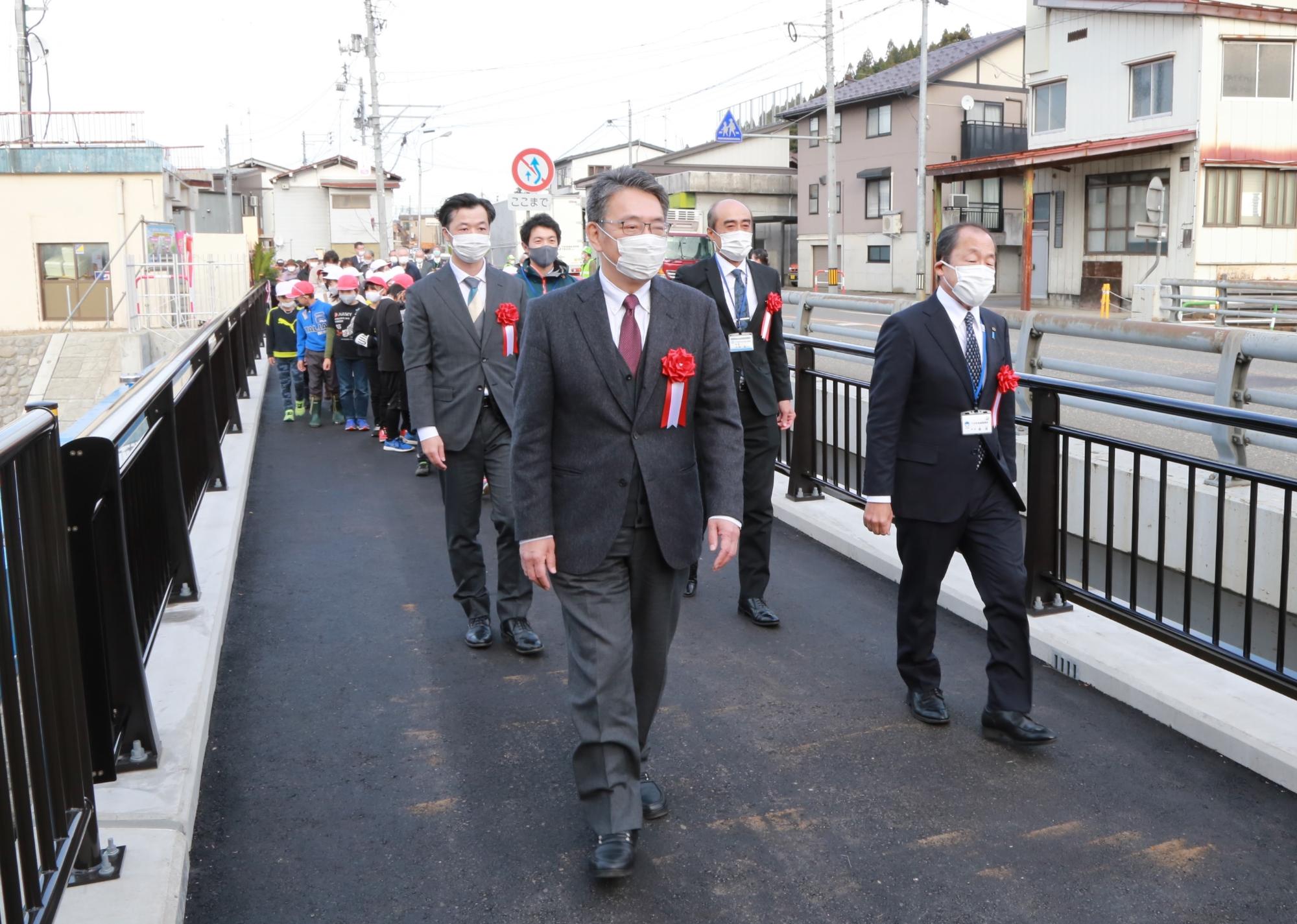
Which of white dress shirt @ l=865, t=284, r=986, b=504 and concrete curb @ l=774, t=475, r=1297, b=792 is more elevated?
white dress shirt @ l=865, t=284, r=986, b=504

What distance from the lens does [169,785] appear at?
3.91 m

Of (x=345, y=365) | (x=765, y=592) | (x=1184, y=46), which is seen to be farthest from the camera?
(x=1184, y=46)

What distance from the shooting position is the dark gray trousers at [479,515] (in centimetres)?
596

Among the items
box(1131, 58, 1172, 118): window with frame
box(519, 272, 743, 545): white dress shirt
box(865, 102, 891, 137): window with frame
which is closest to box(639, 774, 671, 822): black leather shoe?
box(519, 272, 743, 545): white dress shirt

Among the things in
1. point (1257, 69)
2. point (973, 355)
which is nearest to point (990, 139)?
point (1257, 69)

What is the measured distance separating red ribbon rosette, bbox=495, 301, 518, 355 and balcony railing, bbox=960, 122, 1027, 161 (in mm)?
44773

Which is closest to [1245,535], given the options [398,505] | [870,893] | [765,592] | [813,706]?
[765,592]

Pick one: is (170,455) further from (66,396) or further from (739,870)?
(66,396)

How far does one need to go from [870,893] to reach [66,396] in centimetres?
3351

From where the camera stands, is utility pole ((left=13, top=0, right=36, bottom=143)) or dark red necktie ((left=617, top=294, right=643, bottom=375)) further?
utility pole ((left=13, top=0, right=36, bottom=143))

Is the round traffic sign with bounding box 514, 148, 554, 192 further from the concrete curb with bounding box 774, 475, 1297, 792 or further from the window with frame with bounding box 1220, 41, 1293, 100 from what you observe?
the window with frame with bounding box 1220, 41, 1293, 100

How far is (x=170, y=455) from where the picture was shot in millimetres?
6059

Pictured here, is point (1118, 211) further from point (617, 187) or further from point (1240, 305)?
point (617, 187)

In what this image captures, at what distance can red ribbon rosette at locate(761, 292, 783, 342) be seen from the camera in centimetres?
609
